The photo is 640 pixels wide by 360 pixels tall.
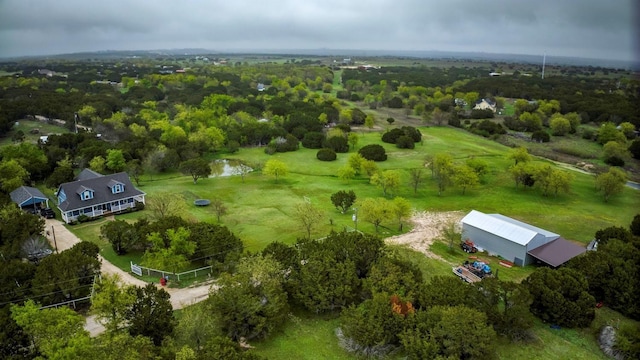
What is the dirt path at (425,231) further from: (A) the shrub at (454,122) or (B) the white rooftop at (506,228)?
(A) the shrub at (454,122)

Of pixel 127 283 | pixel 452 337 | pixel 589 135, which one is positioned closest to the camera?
pixel 452 337

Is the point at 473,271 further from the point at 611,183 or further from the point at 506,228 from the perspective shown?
the point at 611,183

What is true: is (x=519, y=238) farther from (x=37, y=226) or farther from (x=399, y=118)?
(x=399, y=118)

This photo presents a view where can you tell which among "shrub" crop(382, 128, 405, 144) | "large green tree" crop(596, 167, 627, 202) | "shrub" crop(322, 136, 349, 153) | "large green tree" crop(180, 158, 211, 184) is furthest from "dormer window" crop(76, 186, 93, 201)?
"large green tree" crop(596, 167, 627, 202)

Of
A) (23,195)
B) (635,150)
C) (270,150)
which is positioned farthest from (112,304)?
(635,150)

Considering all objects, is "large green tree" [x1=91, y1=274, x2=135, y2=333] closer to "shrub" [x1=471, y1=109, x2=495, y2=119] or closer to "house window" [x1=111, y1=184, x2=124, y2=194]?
"house window" [x1=111, y1=184, x2=124, y2=194]

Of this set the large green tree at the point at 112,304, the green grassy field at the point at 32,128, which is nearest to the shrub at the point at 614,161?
the large green tree at the point at 112,304
